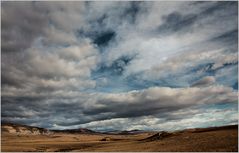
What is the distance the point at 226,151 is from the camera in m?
26.7

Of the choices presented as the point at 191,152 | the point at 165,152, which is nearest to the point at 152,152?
the point at 165,152

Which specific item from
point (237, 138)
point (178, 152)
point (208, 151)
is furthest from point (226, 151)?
point (237, 138)

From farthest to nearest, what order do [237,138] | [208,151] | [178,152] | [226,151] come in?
[237,138] → [178,152] → [208,151] → [226,151]

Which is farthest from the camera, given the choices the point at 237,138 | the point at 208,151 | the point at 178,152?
the point at 237,138

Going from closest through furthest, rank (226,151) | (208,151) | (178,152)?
(226,151), (208,151), (178,152)

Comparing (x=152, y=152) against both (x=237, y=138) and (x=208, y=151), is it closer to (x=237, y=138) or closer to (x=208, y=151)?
(x=208, y=151)

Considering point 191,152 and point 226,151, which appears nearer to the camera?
point 226,151

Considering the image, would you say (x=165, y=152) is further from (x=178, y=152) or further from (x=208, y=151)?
(x=208, y=151)

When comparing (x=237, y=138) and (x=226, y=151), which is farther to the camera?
(x=237, y=138)

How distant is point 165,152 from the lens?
31.9m

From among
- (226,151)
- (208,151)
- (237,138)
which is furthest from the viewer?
(237,138)

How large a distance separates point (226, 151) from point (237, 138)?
8.15 m

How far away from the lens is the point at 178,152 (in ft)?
100

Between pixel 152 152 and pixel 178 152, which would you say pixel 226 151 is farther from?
pixel 152 152
